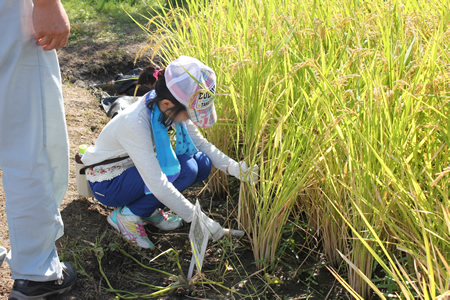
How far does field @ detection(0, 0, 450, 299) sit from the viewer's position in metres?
1.37

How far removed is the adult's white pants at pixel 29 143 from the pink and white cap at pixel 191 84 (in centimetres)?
39

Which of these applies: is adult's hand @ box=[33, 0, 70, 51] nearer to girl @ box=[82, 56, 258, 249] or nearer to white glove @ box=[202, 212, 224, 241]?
girl @ box=[82, 56, 258, 249]

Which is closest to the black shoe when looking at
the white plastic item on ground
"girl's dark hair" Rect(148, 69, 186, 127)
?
the white plastic item on ground

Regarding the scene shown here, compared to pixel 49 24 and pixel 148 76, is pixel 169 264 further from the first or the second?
pixel 49 24

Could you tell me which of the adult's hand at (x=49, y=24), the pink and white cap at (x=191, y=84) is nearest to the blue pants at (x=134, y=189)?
the pink and white cap at (x=191, y=84)

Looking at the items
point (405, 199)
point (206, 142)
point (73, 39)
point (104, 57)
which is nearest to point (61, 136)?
point (206, 142)

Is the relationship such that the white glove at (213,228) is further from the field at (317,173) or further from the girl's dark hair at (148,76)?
the girl's dark hair at (148,76)

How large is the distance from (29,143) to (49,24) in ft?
1.23

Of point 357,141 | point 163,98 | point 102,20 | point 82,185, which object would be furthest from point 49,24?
point 102,20

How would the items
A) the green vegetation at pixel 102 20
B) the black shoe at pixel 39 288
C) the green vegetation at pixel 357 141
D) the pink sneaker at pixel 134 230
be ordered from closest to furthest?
1. the green vegetation at pixel 357 141
2. the black shoe at pixel 39 288
3. the pink sneaker at pixel 134 230
4. the green vegetation at pixel 102 20

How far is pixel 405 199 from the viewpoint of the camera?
1.39 meters

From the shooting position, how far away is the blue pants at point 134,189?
1.94 m

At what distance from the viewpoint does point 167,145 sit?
1.83 m

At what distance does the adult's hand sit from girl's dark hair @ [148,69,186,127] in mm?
406
